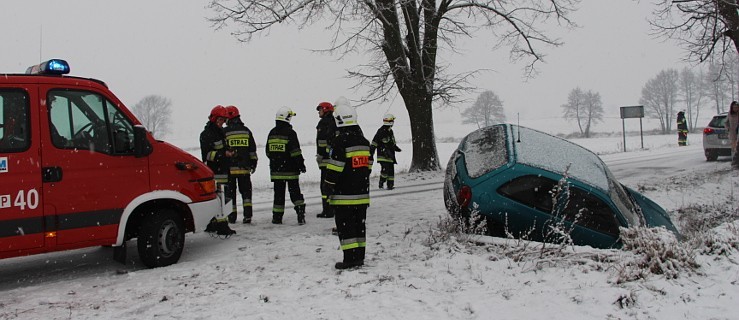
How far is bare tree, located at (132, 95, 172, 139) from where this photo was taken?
8172cm

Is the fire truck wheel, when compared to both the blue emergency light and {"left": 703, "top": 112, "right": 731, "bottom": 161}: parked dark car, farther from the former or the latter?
{"left": 703, "top": 112, "right": 731, "bottom": 161}: parked dark car

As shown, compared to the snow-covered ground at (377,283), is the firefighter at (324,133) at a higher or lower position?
higher

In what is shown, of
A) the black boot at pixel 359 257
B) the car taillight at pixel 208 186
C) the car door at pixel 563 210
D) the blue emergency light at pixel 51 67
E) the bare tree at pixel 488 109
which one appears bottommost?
the black boot at pixel 359 257

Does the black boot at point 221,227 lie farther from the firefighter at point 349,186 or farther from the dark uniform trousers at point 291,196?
the firefighter at point 349,186

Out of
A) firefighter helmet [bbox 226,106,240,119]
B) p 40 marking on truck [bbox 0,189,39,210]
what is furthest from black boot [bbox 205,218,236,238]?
p 40 marking on truck [bbox 0,189,39,210]

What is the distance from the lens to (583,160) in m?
6.40

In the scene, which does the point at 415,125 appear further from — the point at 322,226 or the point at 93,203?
the point at 93,203

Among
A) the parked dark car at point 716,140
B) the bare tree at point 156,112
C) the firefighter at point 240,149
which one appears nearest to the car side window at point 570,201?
the firefighter at point 240,149

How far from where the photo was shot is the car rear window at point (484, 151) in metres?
5.87

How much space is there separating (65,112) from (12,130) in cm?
49

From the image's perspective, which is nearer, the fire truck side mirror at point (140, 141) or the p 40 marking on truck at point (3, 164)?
the p 40 marking on truck at point (3, 164)

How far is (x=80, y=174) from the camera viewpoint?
5078mm

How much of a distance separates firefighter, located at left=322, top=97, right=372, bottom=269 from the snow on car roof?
73.3 inches

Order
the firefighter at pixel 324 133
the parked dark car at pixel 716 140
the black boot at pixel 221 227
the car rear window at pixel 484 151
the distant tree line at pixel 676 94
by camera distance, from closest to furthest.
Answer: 1. the car rear window at pixel 484 151
2. the black boot at pixel 221 227
3. the firefighter at pixel 324 133
4. the parked dark car at pixel 716 140
5. the distant tree line at pixel 676 94
